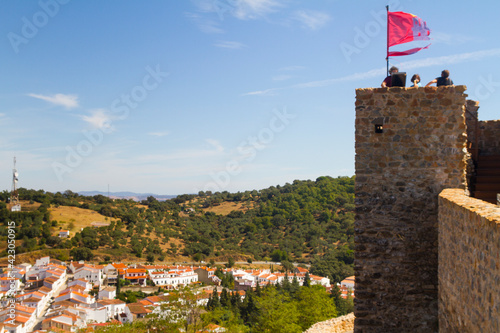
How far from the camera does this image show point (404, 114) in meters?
5.03

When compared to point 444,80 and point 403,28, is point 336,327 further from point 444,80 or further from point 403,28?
point 403,28

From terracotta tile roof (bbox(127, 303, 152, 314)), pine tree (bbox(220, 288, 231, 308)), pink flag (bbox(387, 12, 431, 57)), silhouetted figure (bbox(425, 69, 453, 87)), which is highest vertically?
pink flag (bbox(387, 12, 431, 57))

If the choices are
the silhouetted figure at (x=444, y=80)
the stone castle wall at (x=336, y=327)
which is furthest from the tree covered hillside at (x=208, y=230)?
the silhouetted figure at (x=444, y=80)

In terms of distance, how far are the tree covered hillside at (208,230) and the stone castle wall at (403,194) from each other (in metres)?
45.6

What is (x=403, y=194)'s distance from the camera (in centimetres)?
499

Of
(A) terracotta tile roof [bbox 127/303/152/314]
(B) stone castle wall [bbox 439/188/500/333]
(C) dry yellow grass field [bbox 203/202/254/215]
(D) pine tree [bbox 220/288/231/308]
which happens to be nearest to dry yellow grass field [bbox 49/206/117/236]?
(C) dry yellow grass field [bbox 203/202/254/215]

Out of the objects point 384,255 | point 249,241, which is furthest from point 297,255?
point 384,255

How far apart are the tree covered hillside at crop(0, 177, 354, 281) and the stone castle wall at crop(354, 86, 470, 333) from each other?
150 feet

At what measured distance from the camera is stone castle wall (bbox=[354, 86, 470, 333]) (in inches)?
192

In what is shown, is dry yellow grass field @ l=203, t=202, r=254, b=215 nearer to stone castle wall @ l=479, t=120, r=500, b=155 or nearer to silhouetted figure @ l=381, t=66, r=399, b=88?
stone castle wall @ l=479, t=120, r=500, b=155

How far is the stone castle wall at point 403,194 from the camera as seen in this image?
192 inches

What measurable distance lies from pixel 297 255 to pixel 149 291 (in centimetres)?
2483

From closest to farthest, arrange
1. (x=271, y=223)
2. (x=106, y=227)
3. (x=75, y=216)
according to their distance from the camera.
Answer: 1. (x=106, y=227)
2. (x=75, y=216)
3. (x=271, y=223)

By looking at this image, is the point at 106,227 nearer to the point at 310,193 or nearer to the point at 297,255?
the point at 297,255
